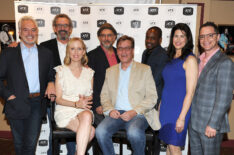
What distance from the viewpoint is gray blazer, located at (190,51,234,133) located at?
2094 mm

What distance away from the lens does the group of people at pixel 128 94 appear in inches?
88.2

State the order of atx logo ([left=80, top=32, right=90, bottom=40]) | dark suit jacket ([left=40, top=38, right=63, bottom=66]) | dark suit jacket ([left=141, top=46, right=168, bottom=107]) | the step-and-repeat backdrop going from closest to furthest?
1. dark suit jacket ([left=141, top=46, right=168, bottom=107])
2. dark suit jacket ([left=40, top=38, right=63, bottom=66])
3. the step-and-repeat backdrop
4. atx logo ([left=80, top=32, right=90, bottom=40])

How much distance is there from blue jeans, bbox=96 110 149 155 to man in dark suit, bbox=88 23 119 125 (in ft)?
1.35

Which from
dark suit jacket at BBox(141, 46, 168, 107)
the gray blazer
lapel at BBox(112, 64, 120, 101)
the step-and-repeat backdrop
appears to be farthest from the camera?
the step-and-repeat backdrop

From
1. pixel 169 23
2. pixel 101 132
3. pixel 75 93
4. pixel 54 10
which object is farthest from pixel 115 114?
pixel 54 10

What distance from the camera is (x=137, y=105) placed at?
105 inches

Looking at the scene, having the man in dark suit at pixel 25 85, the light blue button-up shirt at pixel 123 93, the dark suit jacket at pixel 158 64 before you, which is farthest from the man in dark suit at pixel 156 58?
the man in dark suit at pixel 25 85

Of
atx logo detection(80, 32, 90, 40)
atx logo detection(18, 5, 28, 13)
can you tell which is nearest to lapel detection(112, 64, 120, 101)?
atx logo detection(80, 32, 90, 40)

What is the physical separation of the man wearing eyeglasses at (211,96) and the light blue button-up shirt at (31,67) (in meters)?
1.86

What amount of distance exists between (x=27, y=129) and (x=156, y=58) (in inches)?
75.8

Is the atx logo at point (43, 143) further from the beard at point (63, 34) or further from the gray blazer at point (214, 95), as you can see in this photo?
the gray blazer at point (214, 95)

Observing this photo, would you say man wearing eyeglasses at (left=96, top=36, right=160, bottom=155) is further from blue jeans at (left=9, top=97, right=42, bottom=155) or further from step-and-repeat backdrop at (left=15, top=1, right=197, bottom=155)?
step-and-repeat backdrop at (left=15, top=1, right=197, bottom=155)

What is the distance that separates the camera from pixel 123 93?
107 inches

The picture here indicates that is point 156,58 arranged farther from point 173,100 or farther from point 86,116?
point 86,116
